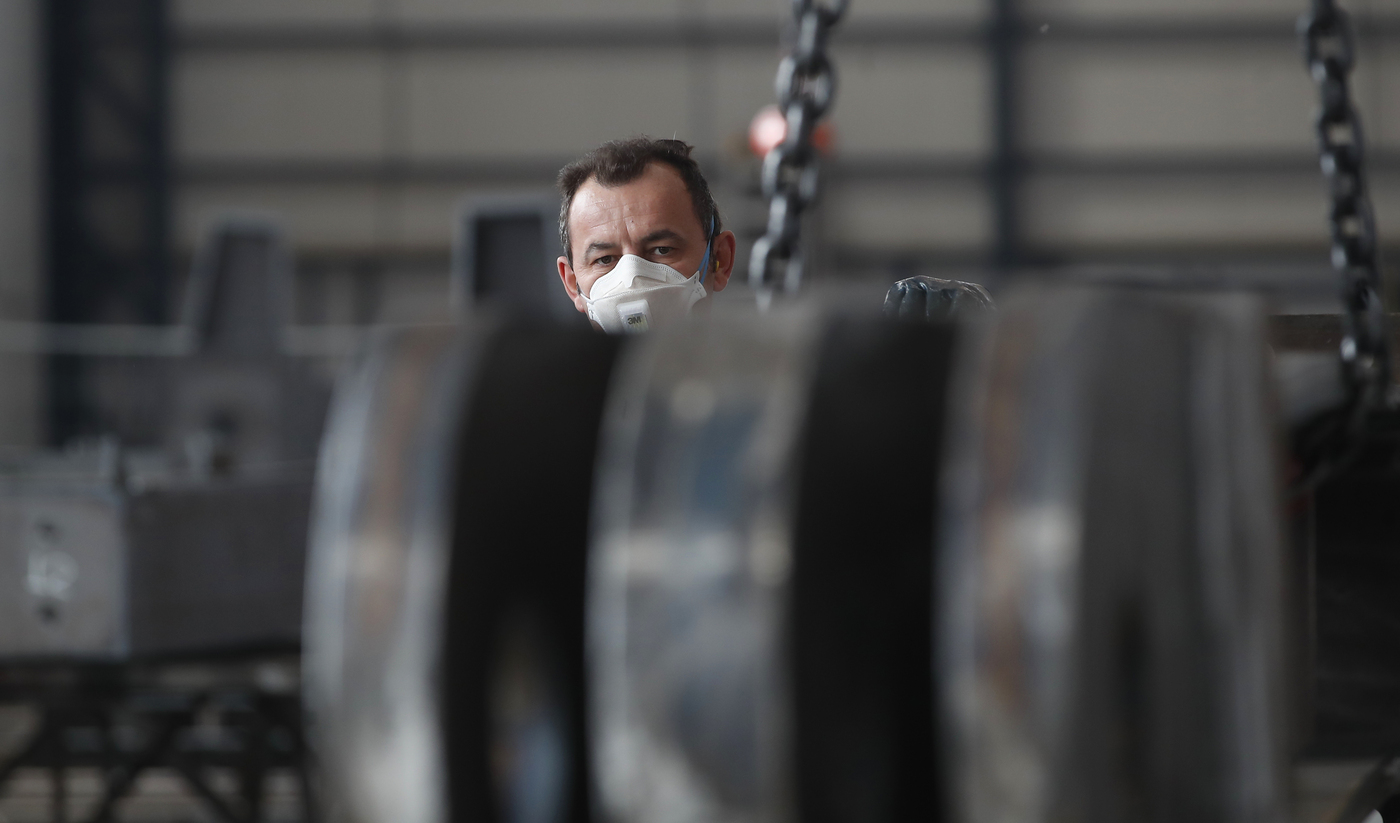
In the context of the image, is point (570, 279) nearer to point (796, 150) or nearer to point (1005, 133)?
point (796, 150)

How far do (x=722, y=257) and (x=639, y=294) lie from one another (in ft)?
1.10

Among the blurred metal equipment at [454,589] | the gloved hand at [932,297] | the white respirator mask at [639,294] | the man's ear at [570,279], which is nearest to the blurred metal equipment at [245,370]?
the man's ear at [570,279]

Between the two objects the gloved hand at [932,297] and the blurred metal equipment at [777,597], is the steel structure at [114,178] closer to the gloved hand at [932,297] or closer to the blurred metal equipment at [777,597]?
the gloved hand at [932,297]

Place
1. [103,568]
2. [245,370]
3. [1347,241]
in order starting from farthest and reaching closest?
1. [245,370]
2. [103,568]
3. [1347,241]

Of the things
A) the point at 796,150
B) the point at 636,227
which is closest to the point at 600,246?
the point at 636,227

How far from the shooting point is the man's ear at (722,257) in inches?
70.5

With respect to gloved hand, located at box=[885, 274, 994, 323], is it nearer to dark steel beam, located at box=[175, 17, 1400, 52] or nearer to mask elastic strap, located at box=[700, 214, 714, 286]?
mask elastic strap, located at box=[700, 214, 714, 286]

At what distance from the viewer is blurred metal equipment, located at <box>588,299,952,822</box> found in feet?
1.66

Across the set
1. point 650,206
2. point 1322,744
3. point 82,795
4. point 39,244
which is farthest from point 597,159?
point 39,244

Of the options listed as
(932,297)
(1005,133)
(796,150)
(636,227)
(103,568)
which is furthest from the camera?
(1005,133)

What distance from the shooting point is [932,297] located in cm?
118

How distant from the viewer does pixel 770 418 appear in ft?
1.70

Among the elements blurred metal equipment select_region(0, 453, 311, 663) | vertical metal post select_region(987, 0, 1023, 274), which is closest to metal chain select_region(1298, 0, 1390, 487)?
blurred metal equipment select_region(0, 453, 311, 663)

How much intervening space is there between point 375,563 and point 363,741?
8 centimetres
